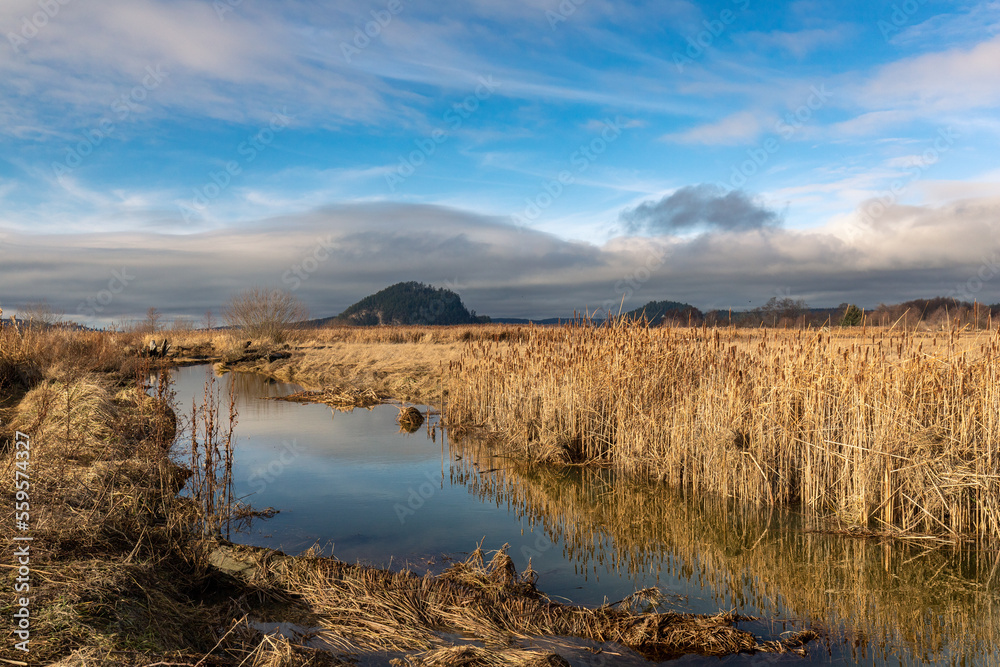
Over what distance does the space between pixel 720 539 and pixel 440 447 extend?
5585mm

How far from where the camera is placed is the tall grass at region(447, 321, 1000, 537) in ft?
20.3

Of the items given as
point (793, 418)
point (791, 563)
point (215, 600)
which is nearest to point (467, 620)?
point (215, 600)

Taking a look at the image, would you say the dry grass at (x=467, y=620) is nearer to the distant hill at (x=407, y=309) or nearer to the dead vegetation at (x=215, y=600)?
the dead vegetation at (x=215, y=600)

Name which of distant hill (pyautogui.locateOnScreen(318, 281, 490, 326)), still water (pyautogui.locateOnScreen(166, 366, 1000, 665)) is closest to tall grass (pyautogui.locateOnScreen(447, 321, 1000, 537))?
still water (pyautogui.locateOnScreen(166, 366, 1000, 665))

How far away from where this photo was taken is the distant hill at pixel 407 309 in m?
158

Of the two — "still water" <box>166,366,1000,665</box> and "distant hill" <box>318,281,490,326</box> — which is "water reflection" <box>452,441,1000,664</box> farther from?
"distant hill" <box>318,281,490,326</box>

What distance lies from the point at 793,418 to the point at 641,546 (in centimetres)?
277

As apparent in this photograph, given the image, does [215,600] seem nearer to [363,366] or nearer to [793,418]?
[793,418]

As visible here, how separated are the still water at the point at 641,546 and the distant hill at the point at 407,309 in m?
143

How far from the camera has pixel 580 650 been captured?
13.0 feet

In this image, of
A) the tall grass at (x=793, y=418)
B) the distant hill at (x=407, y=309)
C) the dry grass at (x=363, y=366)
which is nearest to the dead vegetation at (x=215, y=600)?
the tall grass at (x=793, y=418)

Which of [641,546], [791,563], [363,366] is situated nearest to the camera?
[791,563]

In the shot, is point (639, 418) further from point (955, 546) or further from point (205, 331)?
point (205, 331)

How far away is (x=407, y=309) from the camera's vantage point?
16662cm
